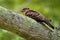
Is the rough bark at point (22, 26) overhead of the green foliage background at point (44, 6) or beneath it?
beneath

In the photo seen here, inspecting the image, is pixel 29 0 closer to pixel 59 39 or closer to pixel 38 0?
pixel 38 0

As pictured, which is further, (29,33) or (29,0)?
(29,0)

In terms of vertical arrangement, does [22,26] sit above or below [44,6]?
below

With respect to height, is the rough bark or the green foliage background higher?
the green foliage background

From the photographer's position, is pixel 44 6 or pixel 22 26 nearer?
pixel 22 26

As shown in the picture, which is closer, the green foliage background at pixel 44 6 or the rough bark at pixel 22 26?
the rough bark at pixel 22 26

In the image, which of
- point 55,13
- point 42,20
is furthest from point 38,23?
point 55,13

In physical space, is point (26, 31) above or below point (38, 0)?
below

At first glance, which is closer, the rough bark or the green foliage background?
the rough bark
